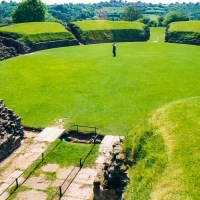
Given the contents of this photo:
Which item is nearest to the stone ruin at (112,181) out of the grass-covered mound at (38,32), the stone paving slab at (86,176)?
the stone paving slab at (86,176)

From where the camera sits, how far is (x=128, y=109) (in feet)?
75.6

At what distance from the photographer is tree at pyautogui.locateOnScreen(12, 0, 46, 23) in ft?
308

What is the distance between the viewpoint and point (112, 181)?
12.2 metres

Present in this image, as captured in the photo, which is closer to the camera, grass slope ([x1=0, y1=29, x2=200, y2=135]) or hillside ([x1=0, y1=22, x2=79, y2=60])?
grass slope ([x1=0, y1=29, x2=200, y2=135])

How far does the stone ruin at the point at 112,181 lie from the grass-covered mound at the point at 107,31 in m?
53.2

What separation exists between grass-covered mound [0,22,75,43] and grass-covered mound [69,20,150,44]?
3.22 meters

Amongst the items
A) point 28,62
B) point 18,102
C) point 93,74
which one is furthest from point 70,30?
point 18,102

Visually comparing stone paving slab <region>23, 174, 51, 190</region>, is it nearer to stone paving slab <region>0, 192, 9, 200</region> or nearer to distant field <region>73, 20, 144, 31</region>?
stone paving slab <region>0, 192, 9, 200</region>

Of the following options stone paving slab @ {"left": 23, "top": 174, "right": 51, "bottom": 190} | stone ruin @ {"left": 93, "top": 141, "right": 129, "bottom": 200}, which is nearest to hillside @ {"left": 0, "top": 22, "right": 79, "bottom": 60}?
stone paving slab @ {"left": 23, "top": 174, "right": 51, "bottom": 190}

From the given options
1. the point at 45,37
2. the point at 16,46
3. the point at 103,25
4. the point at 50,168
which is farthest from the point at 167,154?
the point at 103,25

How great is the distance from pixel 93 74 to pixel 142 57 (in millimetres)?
12728

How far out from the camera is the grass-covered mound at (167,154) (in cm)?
972

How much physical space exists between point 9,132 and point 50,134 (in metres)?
2.51

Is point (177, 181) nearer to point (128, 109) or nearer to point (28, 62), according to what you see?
point (128, 109)
